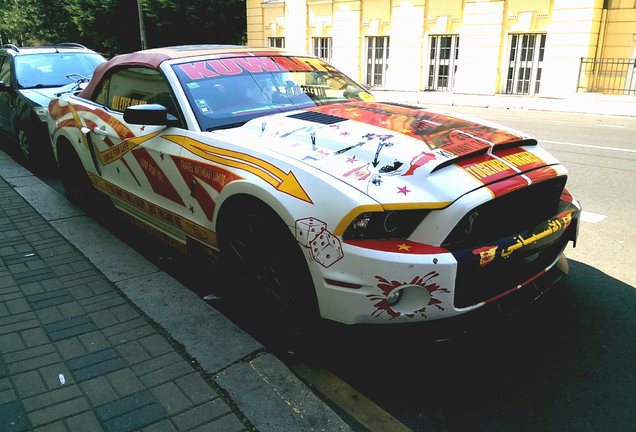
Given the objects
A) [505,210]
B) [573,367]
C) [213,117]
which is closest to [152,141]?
[213,117]

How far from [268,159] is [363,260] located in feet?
2.90

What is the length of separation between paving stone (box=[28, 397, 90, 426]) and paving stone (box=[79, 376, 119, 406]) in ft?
0.15

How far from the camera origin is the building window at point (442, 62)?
22781mm

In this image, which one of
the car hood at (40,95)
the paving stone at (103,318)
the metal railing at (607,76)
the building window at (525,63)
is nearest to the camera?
the paving stone at (103,318)

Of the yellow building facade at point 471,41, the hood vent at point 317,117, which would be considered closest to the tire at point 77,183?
the hood vent at point 317,117

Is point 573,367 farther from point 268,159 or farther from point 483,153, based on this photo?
point 268,159

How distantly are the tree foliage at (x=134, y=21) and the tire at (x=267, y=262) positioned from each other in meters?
28.4

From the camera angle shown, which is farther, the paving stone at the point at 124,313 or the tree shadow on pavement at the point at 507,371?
the paving stone at the point at 124,313

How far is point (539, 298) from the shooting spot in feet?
10.3

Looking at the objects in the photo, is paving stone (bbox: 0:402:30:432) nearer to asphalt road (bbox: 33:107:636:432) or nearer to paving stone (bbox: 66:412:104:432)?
paving stone (bbox: 66:412:104:432)

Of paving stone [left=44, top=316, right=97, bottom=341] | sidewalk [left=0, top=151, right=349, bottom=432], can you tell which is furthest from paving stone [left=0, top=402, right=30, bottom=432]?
paving stone [left=44, top=316, right=97, bottom=341]

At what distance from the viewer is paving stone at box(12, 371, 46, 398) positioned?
2861 mm

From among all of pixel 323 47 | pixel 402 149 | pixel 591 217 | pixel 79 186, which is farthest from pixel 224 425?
pixel 323 47

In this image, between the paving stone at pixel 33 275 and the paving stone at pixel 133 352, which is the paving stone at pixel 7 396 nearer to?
the paving stone at pixel 133 352
